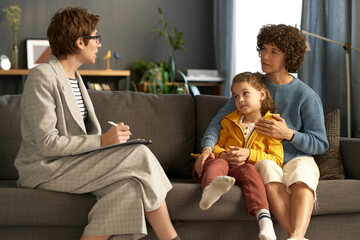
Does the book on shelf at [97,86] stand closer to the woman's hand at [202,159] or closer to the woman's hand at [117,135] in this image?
the woman's hand at [202,159]

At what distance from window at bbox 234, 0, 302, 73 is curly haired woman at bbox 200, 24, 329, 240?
1.89 metres

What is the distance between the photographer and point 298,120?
7.68 ft

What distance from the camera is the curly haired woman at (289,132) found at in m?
1.96

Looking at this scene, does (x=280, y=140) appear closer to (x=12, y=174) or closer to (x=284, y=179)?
(x=284, y=179)

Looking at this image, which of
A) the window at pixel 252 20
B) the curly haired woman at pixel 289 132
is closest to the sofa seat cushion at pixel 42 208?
the curly haired woman at pixel 289 132

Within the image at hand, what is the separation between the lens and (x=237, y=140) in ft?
7.55

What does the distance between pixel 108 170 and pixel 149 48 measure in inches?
154

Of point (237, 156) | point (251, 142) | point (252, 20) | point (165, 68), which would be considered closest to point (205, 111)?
point (251, 142)

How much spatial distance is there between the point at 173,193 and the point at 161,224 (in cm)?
18

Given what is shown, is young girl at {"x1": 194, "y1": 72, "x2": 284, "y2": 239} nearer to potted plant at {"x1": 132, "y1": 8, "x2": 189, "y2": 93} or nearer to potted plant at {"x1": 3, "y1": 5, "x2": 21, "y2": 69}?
potted plant at {"x1": 132, "y1": 8, "x2": 189, "y2": 93}

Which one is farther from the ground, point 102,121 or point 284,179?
point 102,121

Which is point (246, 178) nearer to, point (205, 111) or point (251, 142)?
point (251, 142)

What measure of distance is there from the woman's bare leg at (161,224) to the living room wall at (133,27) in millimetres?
3912

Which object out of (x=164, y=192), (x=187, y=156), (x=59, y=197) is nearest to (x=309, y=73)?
(x=187, y=156)
